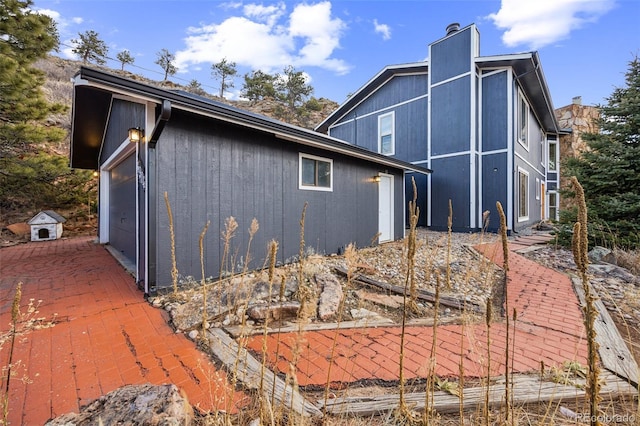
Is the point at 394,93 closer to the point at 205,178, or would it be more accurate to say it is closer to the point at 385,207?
the point at 385,207

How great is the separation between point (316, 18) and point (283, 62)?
11.3 m

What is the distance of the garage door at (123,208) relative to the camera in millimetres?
4844

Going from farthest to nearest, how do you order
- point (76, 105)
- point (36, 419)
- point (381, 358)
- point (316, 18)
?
1. point (316, 18)
2. point (76, 105)
3. point (381, 358)
4. point (36, 419)

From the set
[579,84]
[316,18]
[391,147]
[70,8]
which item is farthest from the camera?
[579,84]

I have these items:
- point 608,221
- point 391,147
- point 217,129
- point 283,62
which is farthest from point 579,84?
point 217,129

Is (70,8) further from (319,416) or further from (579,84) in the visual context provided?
(579,84)

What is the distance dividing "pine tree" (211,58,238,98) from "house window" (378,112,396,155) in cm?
1756

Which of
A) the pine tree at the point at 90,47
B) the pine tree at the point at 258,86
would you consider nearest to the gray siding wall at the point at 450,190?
the pine tree at the point at 258,86

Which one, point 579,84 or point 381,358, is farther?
point 579,84

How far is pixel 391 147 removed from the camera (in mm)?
11164

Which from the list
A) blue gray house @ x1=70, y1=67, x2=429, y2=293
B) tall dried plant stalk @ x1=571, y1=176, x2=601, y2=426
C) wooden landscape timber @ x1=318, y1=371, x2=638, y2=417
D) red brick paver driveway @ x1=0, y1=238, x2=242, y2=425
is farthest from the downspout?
tall dried plant stalk @ x1=571, y1=176, x2=601, y2=426

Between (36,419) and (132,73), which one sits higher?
(132,73)

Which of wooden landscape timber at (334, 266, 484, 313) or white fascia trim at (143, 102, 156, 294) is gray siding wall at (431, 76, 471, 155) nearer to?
wooden landscape timber at (334, 266, 484, 313)

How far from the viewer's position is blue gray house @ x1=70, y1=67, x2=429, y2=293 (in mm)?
3352
